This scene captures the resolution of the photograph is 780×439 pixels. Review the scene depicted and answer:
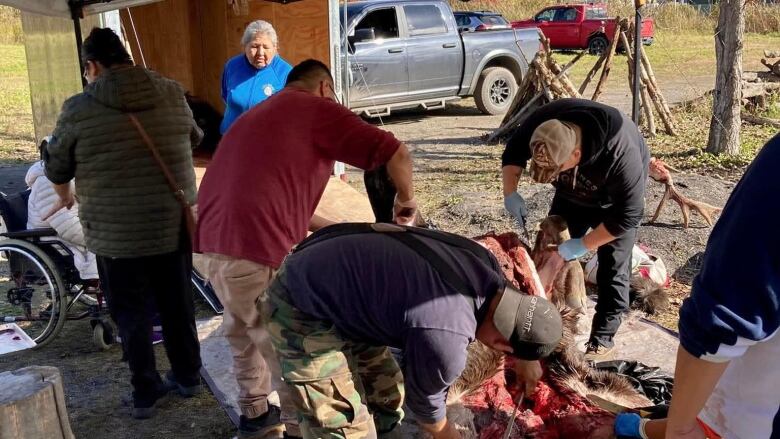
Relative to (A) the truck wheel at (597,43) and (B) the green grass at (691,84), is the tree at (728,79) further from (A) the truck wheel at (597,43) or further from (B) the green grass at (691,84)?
(A) the truck wheel at (597,43)

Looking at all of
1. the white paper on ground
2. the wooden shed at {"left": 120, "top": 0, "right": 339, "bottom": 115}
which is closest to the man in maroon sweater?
the white paper on ground

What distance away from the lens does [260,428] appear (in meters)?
3.53

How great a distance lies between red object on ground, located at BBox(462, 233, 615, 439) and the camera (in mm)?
3053

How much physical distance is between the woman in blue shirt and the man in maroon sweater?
2.47 meters

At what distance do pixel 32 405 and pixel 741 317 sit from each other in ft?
7.36

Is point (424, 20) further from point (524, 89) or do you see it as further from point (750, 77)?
point (750, 77)

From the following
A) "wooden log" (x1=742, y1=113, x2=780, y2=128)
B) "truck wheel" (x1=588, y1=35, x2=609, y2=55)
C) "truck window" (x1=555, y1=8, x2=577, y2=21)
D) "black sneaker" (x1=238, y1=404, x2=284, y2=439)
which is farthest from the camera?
"truck window" (x1=555, y1=8, x2=577, y2=21)

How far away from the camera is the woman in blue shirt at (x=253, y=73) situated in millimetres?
5539

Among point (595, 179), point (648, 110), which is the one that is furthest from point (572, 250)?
point (648, 110)

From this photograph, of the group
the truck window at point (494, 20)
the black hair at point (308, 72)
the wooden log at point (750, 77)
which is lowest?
the wooden log at point (750, 77)

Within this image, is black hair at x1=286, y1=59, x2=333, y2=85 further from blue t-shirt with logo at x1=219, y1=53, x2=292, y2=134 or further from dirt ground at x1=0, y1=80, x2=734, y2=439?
blue t-shirt with logo at x1=219, y1=53, x2=292, y2=134

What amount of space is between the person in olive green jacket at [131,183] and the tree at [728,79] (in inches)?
286

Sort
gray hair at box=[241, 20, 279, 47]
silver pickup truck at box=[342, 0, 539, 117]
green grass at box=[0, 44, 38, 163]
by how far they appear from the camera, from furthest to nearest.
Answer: silver pickup truck at box=[342, 0, 539, 117] < green grass at box=[0, 44, 38, 163] < gray hair at box=[241, 20, 279, 47]

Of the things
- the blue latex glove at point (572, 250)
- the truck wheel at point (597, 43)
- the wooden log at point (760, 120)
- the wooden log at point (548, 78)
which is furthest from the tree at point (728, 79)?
the truck wheel at point (597, 43)
